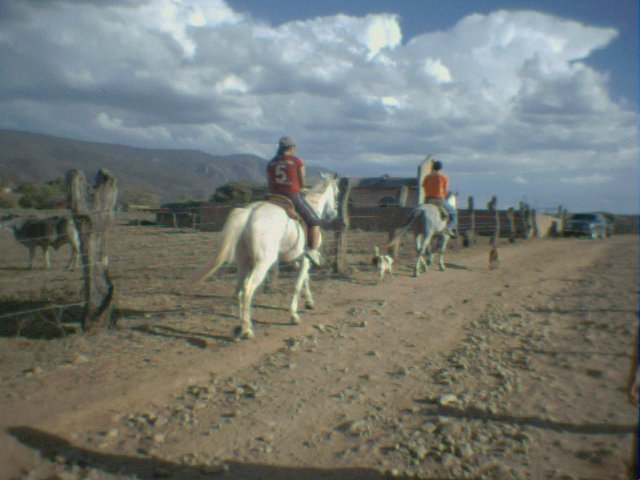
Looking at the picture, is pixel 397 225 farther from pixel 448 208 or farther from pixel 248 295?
pixel 248 295

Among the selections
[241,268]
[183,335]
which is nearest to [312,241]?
[241,268]

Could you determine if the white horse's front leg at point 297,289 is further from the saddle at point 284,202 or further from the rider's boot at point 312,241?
the saddle at point 284,202

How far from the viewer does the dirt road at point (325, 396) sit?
3.18 m

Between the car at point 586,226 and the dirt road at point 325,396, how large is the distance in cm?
2659

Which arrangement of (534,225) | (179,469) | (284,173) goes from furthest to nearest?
1. (534,225)
2. (284,173)
3. (179,469)

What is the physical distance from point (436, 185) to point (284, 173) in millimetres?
7135

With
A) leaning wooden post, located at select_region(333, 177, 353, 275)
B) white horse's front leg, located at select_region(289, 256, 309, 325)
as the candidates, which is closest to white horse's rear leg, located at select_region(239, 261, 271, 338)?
white horse's front leg, located at select_region(289, 256, 309, 325)

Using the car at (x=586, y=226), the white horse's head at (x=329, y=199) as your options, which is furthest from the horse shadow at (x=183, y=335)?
the car at (x=586, y=226)

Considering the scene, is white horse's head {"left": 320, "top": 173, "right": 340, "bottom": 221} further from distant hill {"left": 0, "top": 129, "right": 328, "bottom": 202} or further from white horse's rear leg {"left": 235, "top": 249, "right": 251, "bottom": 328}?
distant hill {"left": 0, "top": 129, "right": 328, "bottom": 202}

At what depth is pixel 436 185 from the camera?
12.6 metres

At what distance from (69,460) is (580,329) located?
6.56 m

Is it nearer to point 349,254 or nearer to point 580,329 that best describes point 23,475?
point 580,329

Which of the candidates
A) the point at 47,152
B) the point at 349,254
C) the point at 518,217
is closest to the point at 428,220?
the point at 349,254

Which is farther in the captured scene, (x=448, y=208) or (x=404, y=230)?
(x=448, y=208)
